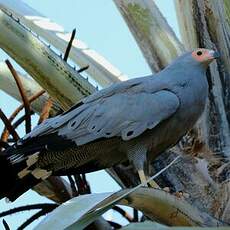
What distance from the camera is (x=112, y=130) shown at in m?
2.29

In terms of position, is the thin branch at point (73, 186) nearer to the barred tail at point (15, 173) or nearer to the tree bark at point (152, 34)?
the barred tail at point (15, 173)

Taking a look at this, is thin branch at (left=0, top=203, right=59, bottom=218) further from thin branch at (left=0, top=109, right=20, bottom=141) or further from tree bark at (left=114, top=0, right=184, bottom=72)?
tree bark at (left=114, top=0, right=184, bottom=72)

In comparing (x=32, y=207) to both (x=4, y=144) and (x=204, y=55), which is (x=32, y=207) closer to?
(x=4, y=144)

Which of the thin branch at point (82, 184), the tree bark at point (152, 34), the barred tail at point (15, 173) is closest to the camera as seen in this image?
the barred tail at point (15, 173)

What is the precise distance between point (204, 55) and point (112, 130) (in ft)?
1.25

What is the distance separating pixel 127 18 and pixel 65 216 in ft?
4.76

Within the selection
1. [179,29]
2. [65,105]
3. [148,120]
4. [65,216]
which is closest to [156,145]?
[148,120]

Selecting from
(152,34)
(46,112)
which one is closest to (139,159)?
(46,112)

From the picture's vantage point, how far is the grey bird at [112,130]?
220cm

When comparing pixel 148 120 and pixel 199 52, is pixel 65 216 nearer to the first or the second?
pixel 148 120

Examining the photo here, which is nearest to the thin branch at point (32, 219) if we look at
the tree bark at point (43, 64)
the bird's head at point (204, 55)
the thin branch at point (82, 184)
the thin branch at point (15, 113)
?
the thin branch at point (82, 184)

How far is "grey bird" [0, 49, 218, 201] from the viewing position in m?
2.20

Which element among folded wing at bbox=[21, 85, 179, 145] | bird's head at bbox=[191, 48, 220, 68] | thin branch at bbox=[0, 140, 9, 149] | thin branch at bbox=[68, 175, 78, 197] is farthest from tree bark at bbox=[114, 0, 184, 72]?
thin branch at bbox=[0, 140, 9, 149]

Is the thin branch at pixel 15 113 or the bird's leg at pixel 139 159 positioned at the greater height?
the thin branch at pixel 15 113
